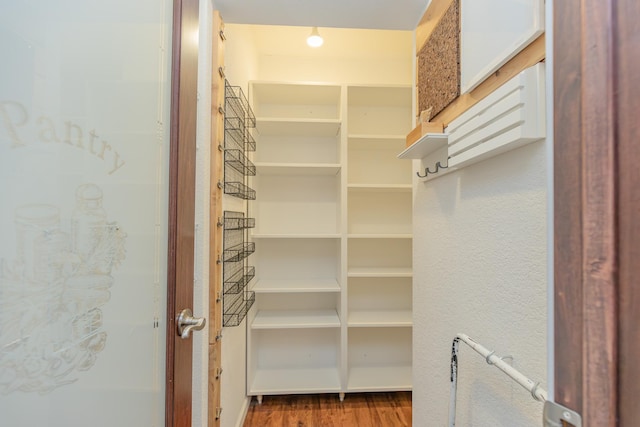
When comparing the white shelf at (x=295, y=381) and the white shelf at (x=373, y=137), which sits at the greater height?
the white shelf at (x=373, y=137)

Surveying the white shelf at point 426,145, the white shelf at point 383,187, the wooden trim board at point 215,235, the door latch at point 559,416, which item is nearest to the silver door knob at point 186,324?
the wooden trim board at point 215,235

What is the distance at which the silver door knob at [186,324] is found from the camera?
79cm

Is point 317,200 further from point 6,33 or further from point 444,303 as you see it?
point 6,33

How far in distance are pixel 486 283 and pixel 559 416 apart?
42 cm

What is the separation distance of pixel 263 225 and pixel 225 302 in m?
0.96

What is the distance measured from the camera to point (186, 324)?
81 cm

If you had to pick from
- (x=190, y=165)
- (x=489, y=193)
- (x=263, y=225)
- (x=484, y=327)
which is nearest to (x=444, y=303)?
(x=484, y=327)

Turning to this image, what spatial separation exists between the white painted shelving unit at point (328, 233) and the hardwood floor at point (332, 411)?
0.50ft

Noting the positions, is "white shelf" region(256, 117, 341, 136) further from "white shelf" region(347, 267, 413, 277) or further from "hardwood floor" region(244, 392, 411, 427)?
"hardwood floor" region(244, 392, 411, 427)

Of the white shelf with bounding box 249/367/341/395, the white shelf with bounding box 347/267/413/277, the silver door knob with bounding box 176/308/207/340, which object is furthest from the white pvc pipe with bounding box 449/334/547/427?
the white shelf with bounding box 249/367/341/395

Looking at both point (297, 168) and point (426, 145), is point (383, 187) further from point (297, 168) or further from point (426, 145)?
point (426, 145)

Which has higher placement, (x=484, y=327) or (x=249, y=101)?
(x=249, y=101)

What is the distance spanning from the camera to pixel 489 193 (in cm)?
81

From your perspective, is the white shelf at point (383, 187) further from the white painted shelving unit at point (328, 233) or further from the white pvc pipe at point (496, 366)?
the white pvc pipe at point (496, 366)
